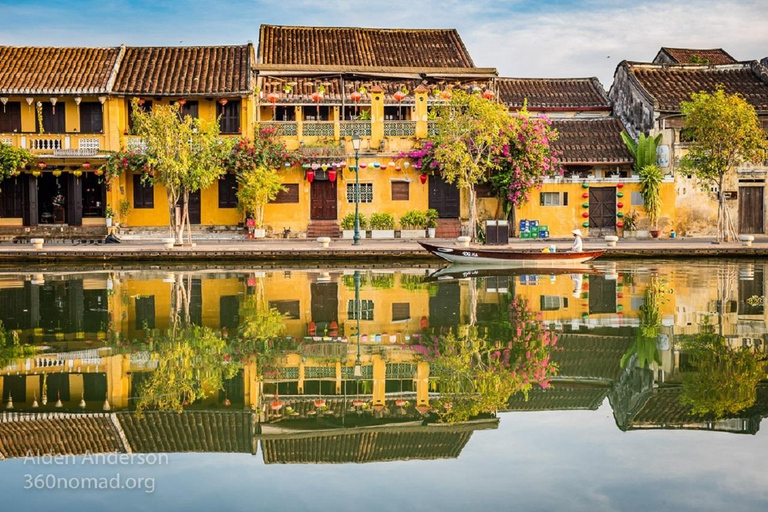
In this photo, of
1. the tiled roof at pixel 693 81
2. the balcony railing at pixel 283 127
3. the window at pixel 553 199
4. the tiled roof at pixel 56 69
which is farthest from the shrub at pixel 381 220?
the tiled roof at pixel 693 81

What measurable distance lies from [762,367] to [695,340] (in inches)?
77.7

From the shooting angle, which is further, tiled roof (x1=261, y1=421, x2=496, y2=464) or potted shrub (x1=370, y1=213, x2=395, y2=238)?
potted shrub (x1=370, y1=213, x2=395, y2=238)

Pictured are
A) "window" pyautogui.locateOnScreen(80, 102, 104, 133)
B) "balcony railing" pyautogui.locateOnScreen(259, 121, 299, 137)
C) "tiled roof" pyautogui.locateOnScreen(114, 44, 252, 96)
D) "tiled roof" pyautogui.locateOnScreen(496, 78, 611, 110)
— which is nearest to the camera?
"tiled roof" pyautogui.locateOnScreen(114, 44, 252, 96)

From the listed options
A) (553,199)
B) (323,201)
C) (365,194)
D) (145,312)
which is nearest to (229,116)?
(323,201)

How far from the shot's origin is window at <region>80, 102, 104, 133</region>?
31.7 m

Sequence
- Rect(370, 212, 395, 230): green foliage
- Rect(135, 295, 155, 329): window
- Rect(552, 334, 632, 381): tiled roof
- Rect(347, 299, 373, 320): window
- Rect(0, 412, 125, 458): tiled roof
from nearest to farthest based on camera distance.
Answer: Rect(0, 412, 125, 458): tiled roof
Rect(552, 334, 632, 381): tiled roof
Rect(135, 295, 155, 329): window
Rect(347, 299, 373, 320): window
Rect(370, 212, 395, 230): green foliage

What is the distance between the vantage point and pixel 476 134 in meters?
30.1

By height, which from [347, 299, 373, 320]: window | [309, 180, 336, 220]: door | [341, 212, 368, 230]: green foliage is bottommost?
[347, 299, 373, 320]: window

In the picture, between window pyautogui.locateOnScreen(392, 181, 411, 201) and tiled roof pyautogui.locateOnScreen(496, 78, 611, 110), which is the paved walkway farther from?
tiled roof pyautogui.locateOnScreen(496, 78, 611, 110)

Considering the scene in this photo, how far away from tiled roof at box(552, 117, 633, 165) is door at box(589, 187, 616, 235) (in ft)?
3.76

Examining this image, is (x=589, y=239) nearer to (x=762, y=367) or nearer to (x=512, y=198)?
(x=512, y=198)

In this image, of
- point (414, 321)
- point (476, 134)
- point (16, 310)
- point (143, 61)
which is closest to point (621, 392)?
point (414, 321)

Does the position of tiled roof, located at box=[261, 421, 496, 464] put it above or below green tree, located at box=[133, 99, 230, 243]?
below

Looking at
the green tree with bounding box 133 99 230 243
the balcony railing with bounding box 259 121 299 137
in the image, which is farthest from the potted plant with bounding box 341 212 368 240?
the green tree with bounding box 133 99 230 243
